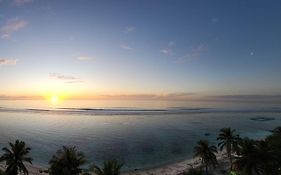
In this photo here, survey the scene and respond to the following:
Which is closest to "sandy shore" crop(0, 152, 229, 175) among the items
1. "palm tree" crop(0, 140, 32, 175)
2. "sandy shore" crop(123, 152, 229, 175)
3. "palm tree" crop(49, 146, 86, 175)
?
"sandy shore" crop(123, 152, 229, 175)

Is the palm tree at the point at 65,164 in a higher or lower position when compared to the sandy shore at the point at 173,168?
higher

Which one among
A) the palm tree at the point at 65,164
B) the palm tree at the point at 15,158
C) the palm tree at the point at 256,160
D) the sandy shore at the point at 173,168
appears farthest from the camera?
the sandy shore at the point at 173,168

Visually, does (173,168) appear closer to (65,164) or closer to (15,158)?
(65,164)

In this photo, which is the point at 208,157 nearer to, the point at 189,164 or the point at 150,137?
the point at 189,164

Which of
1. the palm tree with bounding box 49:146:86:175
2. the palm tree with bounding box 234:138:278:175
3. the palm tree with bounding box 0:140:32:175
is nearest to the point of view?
the palm tree with bounding box 49:146:86:175

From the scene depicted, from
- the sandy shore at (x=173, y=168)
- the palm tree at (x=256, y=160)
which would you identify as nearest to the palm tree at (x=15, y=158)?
the sandy shore at (x=173, y=168)

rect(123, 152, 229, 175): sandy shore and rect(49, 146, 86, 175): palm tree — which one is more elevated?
rect(49, 146, 86, 175): palm tree

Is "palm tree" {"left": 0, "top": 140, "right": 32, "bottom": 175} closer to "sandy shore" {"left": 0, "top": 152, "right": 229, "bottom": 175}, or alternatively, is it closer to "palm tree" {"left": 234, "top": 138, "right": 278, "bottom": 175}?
"sandy shore" {"left": 0, "top": 152, "right": 229, "bottom": 175}

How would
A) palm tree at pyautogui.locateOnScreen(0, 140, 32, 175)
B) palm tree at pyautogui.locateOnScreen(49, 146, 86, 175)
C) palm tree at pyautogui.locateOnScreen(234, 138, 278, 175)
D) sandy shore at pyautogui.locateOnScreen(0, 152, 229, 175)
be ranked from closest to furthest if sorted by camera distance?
1. palm tree at pyautogui.locateOnScreen(49, 146, 86, 175)
2. palm tree at pyautogui.locateOnScreen(234, 138, 278, 175)
3. palm tree at pyautogui.locateOnScreen(0, 140, 32, 175)
4. sandy shore at pyautogui.locateOnScreen(0, 152, 229, 175)

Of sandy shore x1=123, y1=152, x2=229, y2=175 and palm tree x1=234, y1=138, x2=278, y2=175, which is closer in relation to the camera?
palm tree x1=234, y1=138, x2=278, y2=175

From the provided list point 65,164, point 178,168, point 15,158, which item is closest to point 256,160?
point 65,164

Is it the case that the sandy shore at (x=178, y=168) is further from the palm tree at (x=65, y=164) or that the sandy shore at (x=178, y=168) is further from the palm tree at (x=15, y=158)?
the palm tree at (x=15, y=158)

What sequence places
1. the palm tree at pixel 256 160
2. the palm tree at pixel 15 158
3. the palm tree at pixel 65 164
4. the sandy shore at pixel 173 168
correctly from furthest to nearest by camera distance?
the sandy shore at pixel 173 168
the palm tree at pixel 15 158
the palm tree at pixel 256 160
the palm tree at pixel 65 164

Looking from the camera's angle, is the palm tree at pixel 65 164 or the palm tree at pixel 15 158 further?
the palm tree at pixel 15 158
